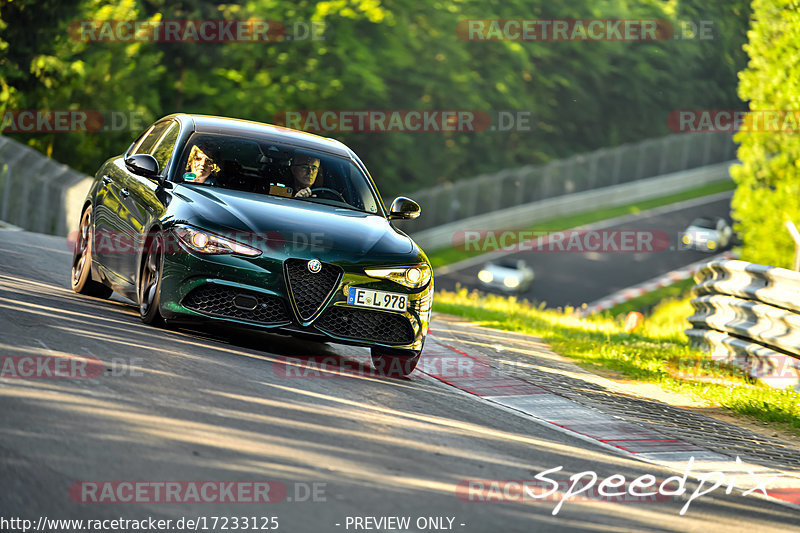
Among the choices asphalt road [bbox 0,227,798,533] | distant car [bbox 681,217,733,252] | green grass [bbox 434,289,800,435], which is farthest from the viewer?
distant car [bbox 681,217,733,252]

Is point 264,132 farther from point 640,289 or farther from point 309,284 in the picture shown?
point 640,289

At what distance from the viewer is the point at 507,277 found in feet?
Answer: 143

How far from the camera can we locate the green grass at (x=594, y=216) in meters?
49.6

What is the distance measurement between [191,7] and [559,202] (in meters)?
21.2

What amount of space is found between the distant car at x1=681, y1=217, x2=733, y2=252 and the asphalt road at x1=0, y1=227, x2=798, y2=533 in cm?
4606

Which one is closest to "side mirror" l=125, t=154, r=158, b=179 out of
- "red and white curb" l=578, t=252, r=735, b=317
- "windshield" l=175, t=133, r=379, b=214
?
"windshield" l=175, t=133, r=379, b=214

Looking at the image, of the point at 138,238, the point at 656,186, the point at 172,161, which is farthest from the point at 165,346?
the point at 656,186

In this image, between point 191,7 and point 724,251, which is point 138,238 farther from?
point 724,251

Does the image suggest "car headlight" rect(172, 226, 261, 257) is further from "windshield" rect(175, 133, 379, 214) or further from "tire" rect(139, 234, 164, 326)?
"windshield" rect(175, 133, 379, 214)

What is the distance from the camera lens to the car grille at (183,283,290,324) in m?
8.32

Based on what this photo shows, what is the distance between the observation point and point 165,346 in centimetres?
824

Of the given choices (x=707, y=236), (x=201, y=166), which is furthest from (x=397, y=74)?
(x=201, y=166)

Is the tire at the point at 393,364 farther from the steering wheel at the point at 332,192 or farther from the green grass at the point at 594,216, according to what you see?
the green grass at the point at 594,216

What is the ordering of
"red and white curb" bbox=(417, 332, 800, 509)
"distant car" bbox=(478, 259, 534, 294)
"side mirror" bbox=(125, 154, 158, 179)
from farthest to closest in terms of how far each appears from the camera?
"distant car" bbox=(478, 259, 534, 294)
"side mirror" bbox=(125, 154, 158, 179)
"red and white curb" bbox=(417, 332, 800, 509)
